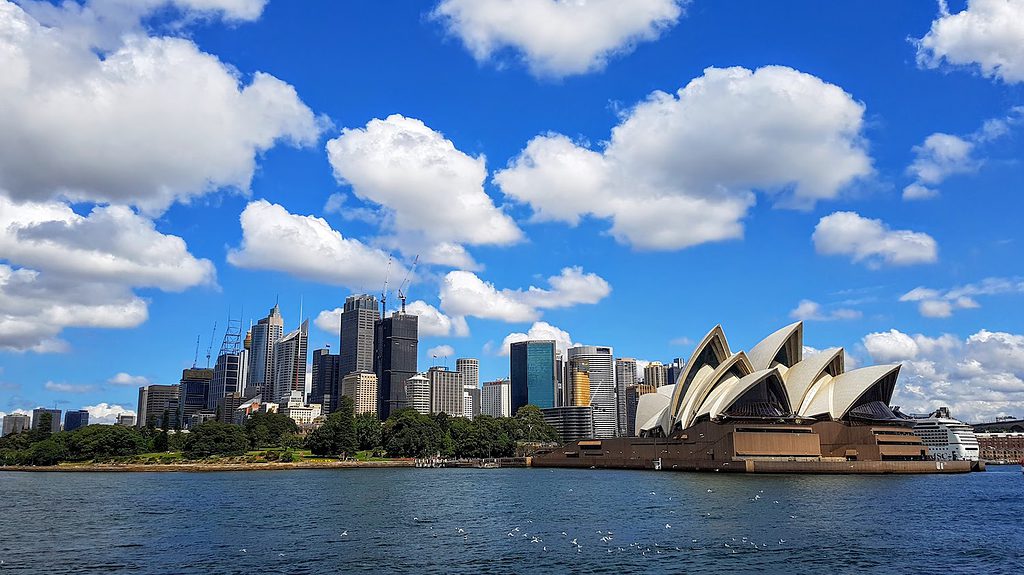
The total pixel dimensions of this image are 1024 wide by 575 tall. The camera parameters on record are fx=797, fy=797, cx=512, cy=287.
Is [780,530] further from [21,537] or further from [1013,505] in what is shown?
[21,537]

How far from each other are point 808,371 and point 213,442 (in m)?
109

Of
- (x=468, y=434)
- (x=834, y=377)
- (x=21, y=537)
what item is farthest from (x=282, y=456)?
(x=21, y=537)

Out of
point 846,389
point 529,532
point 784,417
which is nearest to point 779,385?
point 784,417

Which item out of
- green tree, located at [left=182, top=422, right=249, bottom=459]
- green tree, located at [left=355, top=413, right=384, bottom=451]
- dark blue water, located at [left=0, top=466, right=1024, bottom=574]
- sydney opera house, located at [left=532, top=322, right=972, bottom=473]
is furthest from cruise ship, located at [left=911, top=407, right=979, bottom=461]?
green tree, located at [left=182, top=422, right=249, bottom=459]

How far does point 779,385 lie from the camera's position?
10706 cm

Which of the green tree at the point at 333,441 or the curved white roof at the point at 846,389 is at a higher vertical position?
the curved white roof at the point at 846,389

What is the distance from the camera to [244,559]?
33.7 metres

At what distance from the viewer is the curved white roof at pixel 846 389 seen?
10538 cm

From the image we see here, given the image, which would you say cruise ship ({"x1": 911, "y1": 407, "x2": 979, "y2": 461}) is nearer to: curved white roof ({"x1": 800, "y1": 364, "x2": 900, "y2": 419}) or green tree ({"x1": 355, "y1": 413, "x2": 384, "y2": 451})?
curved white roof ({"x1": 800, "y1": 364, "x2": 900, "y2": 419})

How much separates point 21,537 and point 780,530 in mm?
39113

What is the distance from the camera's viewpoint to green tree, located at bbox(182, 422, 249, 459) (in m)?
151

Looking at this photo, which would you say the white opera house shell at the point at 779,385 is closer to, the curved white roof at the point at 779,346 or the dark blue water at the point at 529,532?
the curved white roof at the point at 779,346

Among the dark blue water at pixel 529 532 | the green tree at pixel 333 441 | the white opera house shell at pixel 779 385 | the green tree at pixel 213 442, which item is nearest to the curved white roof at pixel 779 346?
the white opera house shell at pixel 779 385

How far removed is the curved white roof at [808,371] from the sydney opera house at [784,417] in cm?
14
